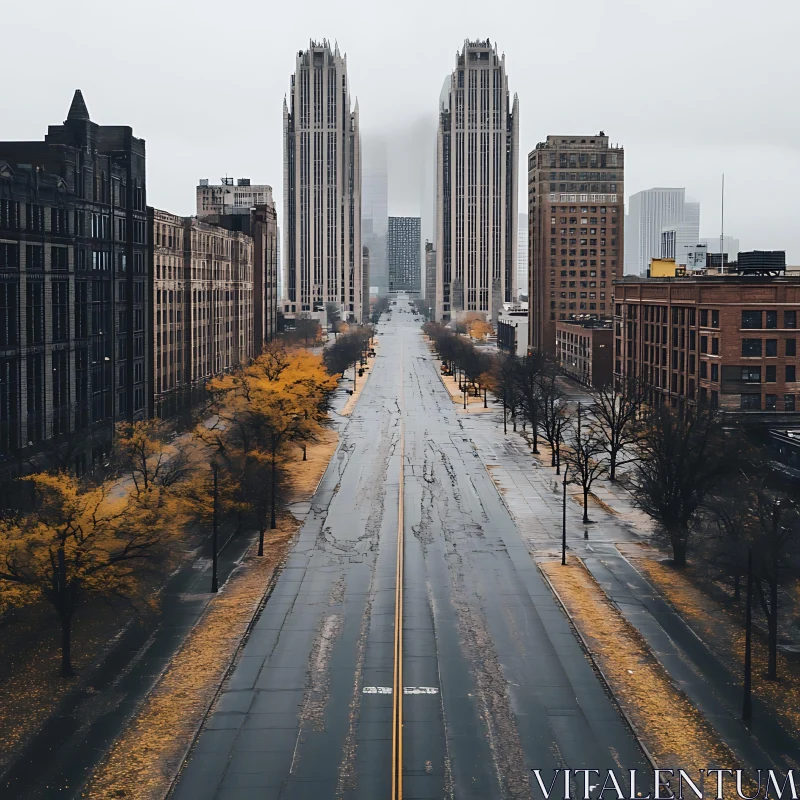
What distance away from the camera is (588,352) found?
440 feet

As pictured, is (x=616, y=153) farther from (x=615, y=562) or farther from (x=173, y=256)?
(x=615, y=562)

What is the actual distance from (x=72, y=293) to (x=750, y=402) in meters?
52.8

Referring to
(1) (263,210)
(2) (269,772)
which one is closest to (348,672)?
(2) (269,772)

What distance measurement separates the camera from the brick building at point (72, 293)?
55.6 meters

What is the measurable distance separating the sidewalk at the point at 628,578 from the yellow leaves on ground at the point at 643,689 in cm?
43

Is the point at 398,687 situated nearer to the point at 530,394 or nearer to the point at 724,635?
the point at 724,635

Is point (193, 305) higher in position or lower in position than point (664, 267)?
lower

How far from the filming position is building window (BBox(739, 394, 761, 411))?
268 ft

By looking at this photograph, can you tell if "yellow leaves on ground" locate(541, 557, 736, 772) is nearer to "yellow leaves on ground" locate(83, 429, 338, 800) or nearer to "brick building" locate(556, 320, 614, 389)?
"yellow leaves on ground" locate(83, 429, 338, 800)

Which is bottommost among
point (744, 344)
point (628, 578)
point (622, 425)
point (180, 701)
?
point (180, 701)

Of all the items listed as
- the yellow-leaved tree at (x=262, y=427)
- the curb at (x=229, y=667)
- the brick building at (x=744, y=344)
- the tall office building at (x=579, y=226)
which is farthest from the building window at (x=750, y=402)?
the tall office building at (x=579, y=226)

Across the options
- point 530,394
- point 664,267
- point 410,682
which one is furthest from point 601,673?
point 664,267

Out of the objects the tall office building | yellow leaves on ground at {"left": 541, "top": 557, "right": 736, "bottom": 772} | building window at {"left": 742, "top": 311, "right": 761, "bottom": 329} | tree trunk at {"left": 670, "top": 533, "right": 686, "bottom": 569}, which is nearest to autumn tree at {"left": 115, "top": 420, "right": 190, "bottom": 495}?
yellow leaves on ground at {"left": 541, "top": 557, "right": 736, "bottom": 772}

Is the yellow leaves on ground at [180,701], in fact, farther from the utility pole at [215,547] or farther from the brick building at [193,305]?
the brick building at [193,305]
